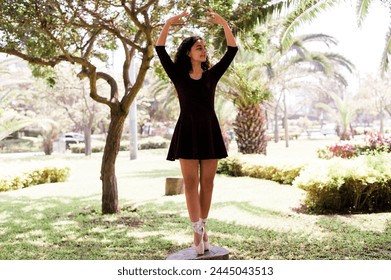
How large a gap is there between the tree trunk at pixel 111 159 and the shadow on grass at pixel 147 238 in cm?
29

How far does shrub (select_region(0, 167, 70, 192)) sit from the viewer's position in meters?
11.7

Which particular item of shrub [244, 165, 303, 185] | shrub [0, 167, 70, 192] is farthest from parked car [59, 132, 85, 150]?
shrub [244, 165, 303, 185]

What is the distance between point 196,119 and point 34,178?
1048cm

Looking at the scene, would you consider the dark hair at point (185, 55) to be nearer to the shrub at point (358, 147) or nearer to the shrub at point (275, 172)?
the shrub at point (275, 172)

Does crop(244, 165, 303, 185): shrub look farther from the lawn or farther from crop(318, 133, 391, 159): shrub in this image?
crop(318, 133, 391, 159): shrub

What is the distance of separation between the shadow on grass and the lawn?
0.03ft

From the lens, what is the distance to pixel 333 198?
706 cm

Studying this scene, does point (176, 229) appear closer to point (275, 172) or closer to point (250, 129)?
point (275, 172)

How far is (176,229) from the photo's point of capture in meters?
6.28

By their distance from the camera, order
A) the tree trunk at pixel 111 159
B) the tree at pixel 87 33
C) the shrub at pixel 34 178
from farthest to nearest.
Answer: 1. the shrub at pixel 34 178
2. the tree trunk at pixel 111 159
3. the tree at pixel 87 33

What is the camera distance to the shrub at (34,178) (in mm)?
11688

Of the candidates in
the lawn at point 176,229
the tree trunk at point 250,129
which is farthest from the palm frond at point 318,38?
the lawn at point 176,229

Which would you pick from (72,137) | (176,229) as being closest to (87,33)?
(176,229)
